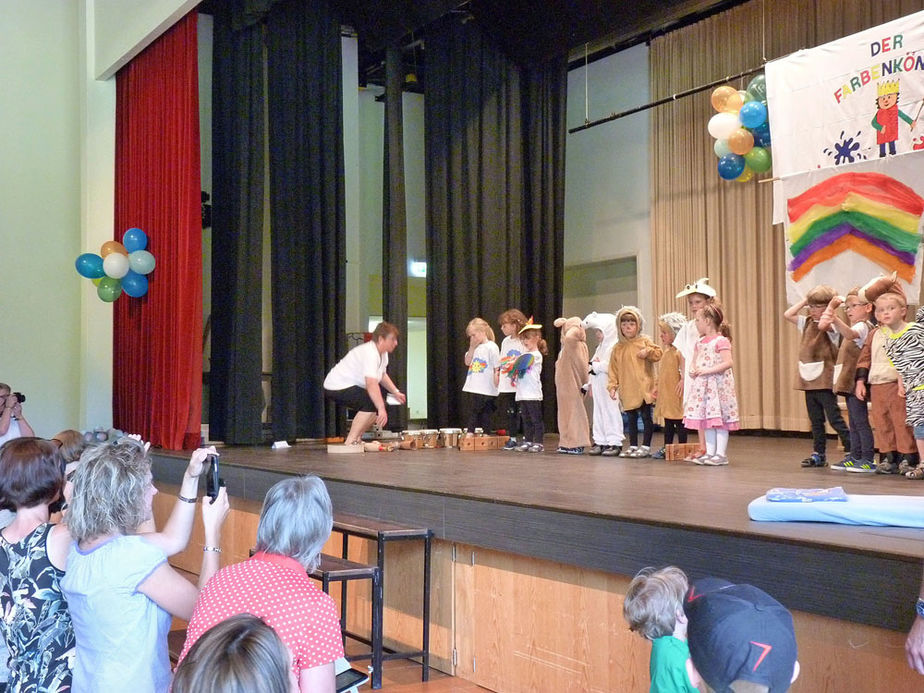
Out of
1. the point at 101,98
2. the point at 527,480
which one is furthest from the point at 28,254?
the point at 527,480

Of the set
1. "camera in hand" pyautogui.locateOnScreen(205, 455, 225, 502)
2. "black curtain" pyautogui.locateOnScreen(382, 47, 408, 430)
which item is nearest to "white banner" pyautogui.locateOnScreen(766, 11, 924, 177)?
"black curtain" pyautogui.locateOnScreen(382, 47, 408, 430)

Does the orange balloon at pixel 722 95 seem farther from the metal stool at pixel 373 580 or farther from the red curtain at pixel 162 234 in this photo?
the metal stool at pixel 373 580

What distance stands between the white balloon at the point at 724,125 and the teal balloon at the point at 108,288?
213 inches

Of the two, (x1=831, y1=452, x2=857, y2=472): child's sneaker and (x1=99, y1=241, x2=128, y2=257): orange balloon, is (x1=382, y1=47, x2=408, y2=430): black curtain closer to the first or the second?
(x1=99, y1=241, x2=128, y2=257): orange balloon

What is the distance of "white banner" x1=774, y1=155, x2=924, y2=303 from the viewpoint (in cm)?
656

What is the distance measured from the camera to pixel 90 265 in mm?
8703

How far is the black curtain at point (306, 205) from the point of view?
9.09 m

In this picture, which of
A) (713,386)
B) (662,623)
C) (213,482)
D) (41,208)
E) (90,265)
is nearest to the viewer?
Result: (662,623)

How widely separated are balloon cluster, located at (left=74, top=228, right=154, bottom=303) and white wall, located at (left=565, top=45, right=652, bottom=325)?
18.3ft

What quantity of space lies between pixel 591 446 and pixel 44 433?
17.7 ft

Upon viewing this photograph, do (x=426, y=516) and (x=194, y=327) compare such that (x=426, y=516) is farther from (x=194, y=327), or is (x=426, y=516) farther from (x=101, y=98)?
(x=101, y=98)

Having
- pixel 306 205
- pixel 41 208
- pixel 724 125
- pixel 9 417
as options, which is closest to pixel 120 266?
pixel 41 208

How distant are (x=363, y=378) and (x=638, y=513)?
454cm

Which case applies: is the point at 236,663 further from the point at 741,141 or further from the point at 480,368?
the point at 480,368
